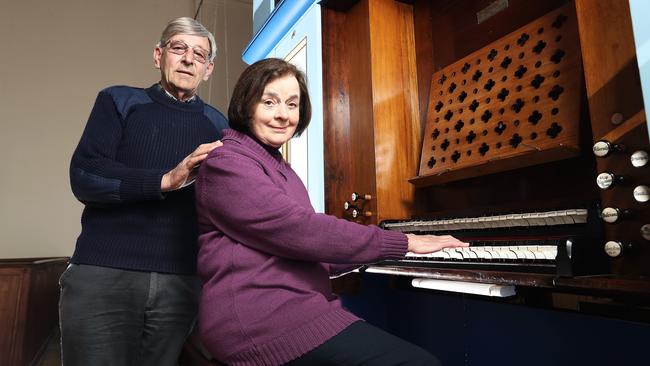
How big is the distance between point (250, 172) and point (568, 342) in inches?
53.0

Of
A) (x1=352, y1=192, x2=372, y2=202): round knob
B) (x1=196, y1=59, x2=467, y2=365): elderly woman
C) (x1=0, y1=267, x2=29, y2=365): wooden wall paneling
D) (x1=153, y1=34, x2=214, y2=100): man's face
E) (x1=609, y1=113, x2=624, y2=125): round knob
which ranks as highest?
(x1=153, y1=34, x2=214, y2=100): man's face

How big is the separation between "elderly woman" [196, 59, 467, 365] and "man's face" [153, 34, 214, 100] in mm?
516

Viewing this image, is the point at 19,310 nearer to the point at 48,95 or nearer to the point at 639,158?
the point at 48,95

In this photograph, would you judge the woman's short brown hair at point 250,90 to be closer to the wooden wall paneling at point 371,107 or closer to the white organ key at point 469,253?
the white organ key at point 469,253

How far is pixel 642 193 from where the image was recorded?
1.03 m

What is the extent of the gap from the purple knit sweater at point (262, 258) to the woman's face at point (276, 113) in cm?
15

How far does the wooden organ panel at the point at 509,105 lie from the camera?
1.58 metres

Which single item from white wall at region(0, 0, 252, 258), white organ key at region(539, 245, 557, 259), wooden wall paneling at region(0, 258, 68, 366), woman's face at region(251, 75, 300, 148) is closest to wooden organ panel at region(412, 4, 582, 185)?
white organ key at region(539, 245, 557, 259)

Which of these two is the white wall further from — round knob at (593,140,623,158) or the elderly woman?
round knob at (593,140,623,158)

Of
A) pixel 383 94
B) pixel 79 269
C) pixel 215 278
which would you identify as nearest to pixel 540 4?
pixel 383 94

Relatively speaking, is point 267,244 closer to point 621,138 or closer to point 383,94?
point 621,138

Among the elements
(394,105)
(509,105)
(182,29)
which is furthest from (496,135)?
(182,29)

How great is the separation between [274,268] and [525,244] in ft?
2.20

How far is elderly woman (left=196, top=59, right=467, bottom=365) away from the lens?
3.32ft
